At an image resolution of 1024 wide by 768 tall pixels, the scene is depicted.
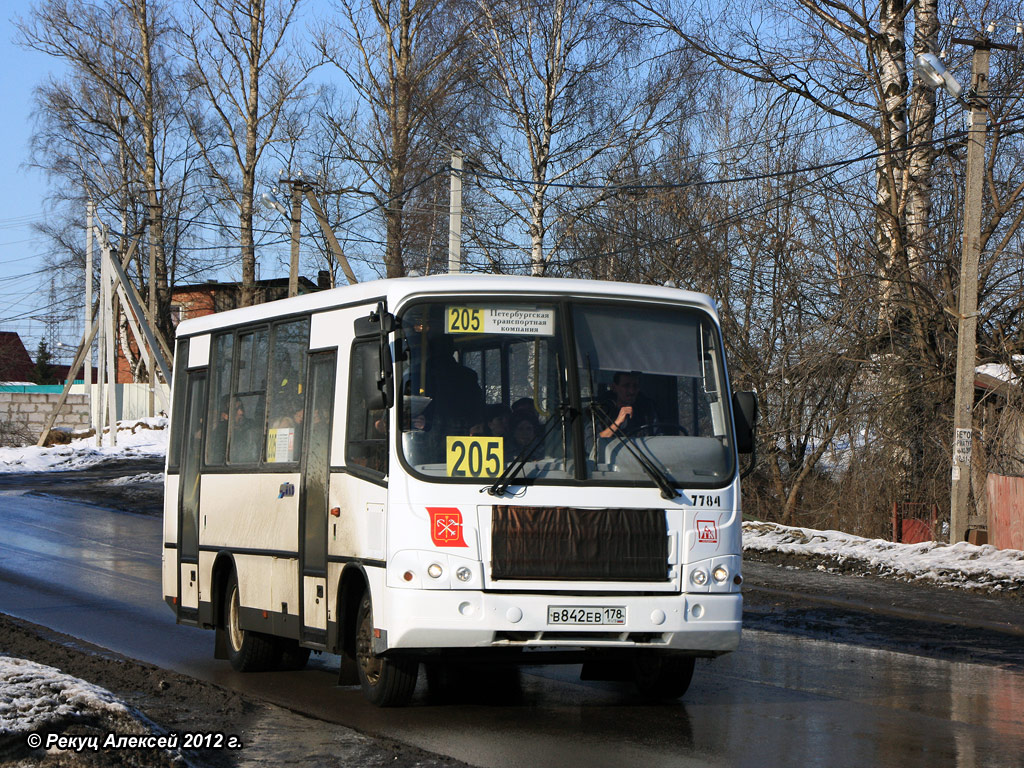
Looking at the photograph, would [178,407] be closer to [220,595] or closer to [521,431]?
[220,595]

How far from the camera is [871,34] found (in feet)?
75.7

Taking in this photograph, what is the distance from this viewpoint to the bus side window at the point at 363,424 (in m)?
8.25

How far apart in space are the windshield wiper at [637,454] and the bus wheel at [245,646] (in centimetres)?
364

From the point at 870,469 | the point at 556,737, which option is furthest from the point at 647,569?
the point at 870,469

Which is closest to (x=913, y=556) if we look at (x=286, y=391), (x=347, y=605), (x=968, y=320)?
(x=968, y=320)

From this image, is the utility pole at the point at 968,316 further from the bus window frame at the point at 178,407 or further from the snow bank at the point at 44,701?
the snow bank at the point at 44,701

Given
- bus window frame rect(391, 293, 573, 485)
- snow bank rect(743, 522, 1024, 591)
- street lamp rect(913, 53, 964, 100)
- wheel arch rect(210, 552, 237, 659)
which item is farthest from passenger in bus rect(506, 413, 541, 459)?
street lamp rect(913, 53, 964, 100)

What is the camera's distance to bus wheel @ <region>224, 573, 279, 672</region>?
10.4 metres

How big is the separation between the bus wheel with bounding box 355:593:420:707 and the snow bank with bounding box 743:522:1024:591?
959cm

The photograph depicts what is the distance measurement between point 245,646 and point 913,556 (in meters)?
10.4

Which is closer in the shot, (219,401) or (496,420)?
(496,420)

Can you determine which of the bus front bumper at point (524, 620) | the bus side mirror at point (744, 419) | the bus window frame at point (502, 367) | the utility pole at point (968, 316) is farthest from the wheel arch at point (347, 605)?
the utility pole at point (968, 316)

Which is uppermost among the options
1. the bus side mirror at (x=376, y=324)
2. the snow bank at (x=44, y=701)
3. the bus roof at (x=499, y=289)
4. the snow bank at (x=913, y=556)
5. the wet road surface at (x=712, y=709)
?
the bus roof at (x=499, y=289)

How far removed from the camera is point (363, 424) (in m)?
8.64
